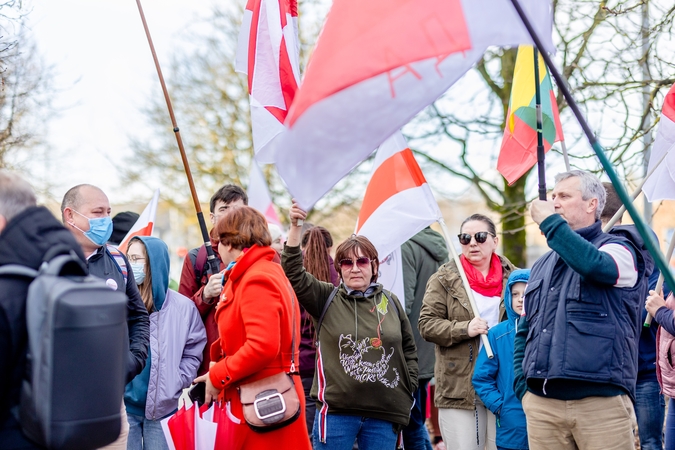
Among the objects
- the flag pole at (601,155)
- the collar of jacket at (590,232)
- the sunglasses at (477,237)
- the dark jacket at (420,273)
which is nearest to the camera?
the flag pole at (601,155)

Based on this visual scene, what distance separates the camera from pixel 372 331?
5133 mm

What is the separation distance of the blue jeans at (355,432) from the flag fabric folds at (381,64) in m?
2.43

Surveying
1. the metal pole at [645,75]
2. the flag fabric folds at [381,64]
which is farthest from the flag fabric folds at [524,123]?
the flag fabric folds at [381,64]

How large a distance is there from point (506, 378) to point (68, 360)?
3550mm

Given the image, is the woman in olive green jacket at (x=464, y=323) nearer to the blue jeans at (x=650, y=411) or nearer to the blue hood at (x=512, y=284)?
the blue hood at (x=512, y=284)

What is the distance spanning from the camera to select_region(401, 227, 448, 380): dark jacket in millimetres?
6668

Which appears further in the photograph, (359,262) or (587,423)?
(359,262)

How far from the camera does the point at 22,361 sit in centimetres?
249

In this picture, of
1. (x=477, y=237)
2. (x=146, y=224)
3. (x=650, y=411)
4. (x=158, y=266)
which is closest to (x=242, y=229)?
(x=158, y=266)

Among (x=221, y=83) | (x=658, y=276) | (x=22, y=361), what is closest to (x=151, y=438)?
(x=22, y=361)

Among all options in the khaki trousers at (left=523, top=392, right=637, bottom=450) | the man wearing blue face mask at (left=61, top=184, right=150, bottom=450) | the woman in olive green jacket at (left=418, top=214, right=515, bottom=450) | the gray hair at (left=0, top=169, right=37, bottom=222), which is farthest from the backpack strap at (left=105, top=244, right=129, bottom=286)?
the khaki trousers at (left=523, top=392, right=637, bottom=450)

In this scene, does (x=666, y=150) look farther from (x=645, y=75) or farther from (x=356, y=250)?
(x=645, y=75)

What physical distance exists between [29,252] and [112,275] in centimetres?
178

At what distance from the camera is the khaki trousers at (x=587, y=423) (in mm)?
4059
